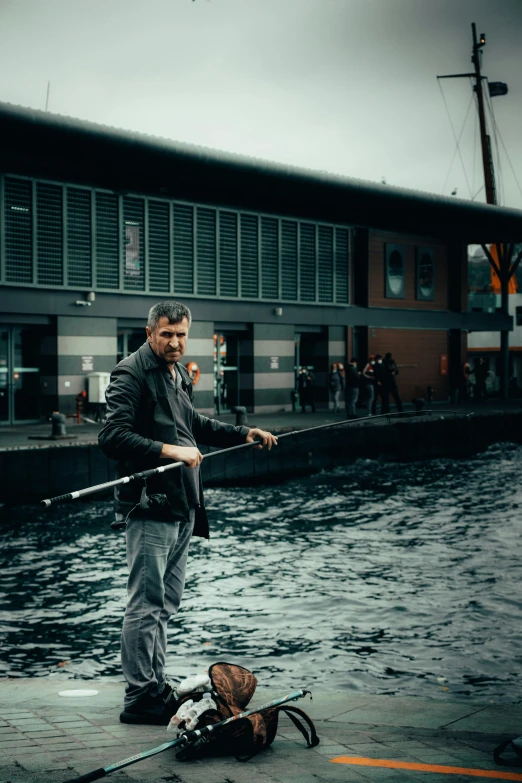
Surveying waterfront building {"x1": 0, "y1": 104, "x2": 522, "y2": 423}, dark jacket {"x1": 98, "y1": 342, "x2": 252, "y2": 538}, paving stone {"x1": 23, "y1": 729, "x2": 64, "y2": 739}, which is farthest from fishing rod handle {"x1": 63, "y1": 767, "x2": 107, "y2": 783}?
waterfront building {"x1": 0, "y1": 104, "x2": 522, "y2": 423}

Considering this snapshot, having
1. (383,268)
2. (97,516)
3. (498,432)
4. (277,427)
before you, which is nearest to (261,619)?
(97,516)

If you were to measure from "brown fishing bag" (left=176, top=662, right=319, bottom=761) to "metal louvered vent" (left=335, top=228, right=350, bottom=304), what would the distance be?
31.3 m

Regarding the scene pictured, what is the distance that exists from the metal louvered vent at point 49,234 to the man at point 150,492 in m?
22.4

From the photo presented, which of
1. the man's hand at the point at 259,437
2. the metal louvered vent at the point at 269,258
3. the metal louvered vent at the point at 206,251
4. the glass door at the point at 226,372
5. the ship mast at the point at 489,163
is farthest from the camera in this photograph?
the ship mast at the point at 489,163

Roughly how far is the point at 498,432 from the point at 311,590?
833 inches

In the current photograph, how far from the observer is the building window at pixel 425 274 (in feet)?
128

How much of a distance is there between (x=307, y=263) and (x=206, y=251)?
15.4 feet

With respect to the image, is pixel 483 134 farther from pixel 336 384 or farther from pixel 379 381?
pixel 379 381

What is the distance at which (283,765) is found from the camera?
4043 millimetres

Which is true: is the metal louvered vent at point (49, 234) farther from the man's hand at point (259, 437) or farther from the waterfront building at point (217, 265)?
the man's hand at point (259, 437)

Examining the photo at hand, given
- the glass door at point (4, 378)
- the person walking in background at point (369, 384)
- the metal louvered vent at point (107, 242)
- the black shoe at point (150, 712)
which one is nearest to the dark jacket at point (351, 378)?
the person walking in background at point (369, 384)

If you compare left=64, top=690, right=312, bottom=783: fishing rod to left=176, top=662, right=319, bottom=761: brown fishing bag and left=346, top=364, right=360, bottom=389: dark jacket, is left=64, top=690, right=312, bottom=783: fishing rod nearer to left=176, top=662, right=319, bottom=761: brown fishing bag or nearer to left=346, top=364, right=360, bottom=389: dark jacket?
left=176, top=662, right=319, bottom=761: brown fishing bag

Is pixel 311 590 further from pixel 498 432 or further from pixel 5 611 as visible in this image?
pixel 498 432

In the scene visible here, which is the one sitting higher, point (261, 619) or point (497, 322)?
point (497, 322)
